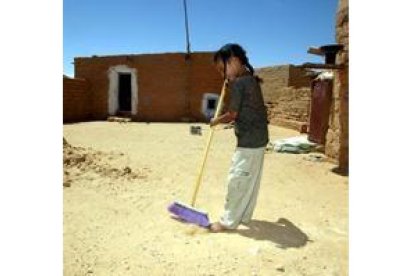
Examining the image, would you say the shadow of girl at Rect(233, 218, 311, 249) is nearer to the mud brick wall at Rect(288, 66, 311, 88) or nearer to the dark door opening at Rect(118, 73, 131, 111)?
the mud brick wall at Rect(288, 66, 311, 88)

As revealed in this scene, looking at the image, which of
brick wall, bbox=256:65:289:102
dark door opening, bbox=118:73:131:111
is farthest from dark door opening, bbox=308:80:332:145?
dark door opening, bbox=118:73:131:111

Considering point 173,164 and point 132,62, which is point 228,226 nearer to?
point 173,164

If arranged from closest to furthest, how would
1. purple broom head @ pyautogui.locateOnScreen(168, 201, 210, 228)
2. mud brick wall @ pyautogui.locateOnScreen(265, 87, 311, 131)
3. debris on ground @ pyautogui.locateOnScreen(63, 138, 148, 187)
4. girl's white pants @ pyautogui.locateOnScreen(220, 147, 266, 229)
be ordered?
girl's white pants @ pyautogui.locateOnScreen(220, 147, 266, 229) → purple broom head @ pyautogui.locateOnScreen(168, 201, 210, 228) → debris on ground @ pyautogui.locateOnScreen(63, 138, 148, 187) → mud brick wall @ pyautogui.locateOnScreen(265, 87, 311, 131)

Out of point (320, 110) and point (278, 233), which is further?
point (320, 110)

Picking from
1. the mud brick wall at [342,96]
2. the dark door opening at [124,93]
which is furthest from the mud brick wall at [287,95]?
the dark door opening at [124,93]

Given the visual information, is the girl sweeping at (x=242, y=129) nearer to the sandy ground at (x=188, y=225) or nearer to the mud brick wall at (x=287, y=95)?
the sandy ground at (x=188, y=225)

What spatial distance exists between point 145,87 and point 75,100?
8.01 ft

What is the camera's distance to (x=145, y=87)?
15164mm

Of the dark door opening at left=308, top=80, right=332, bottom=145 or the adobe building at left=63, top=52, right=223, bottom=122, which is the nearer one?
the dark door opening at left=308, top=80, right=332, bottom=145

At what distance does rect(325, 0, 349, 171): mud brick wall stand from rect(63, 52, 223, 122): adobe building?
8537 millimetres

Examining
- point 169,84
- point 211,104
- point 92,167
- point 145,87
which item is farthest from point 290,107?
point 92,167

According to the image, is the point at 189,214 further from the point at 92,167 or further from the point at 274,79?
the point at 274,79

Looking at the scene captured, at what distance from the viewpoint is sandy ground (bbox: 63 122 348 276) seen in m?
2.57
